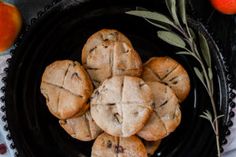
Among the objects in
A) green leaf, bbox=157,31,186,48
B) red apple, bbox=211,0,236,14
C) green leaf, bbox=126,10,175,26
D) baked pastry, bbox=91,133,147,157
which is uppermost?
green leaf, bbox=126,10,175,26

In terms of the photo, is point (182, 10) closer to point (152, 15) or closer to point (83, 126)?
point (152, 15)

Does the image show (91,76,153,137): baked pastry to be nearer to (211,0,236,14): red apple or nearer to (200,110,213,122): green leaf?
(200,110,213,122): green leaf

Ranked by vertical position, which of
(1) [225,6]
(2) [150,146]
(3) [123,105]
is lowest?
(2) [150,146]

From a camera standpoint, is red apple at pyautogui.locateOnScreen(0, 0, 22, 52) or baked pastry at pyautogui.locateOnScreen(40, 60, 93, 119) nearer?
baked pastry at pyautogui.locateOnScreen(40, 60, 93, 119)

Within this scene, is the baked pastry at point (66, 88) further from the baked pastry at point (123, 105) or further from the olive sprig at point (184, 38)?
the olive sprig at point (184, 38)

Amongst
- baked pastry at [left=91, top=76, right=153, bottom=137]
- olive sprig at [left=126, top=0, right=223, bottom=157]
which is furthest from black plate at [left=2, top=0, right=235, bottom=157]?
baked pastry at [left=91, top=76, right=153, bottom=137]

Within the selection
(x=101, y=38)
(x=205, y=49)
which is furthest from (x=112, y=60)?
(x=205, y=49)
